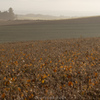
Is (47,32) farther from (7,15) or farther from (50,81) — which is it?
(7,15)

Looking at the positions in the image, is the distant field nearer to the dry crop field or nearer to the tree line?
the dry crop field

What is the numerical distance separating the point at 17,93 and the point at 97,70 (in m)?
2.94

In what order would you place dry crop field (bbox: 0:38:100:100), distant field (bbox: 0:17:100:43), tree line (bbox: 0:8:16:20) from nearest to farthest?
dry crop field (bbox: 0:38:100:100) → distant field (bbox: 0:17:100:43) → tree line (bbox: 0:8:16:20)

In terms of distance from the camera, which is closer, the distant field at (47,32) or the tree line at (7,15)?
the distant field at (47,32)

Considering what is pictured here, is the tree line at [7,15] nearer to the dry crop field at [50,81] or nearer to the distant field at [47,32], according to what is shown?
the distant field at [47,32]

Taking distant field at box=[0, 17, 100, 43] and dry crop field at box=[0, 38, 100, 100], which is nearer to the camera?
dry crop field at box=[0, 38, 100, 100]

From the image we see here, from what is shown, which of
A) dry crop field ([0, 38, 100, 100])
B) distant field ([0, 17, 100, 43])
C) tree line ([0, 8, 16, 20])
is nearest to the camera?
dry crop field ([0, 38, 100, 100])

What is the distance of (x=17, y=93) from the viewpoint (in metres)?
3.89

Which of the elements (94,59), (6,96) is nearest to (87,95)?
(6,96)

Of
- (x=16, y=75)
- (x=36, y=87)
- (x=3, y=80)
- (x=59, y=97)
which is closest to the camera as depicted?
(x=59, y=97)

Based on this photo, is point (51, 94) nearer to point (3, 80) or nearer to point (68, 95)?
point (68, 95)

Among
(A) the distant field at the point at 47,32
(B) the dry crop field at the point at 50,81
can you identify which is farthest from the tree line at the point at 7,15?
(B) the dry crop field at the point at 50,81

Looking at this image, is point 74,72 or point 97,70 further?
point 97,70

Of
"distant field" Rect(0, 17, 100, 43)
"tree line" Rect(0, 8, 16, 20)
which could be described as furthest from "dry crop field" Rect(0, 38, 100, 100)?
"tree line" Rect(0, 8, 16, 20)
